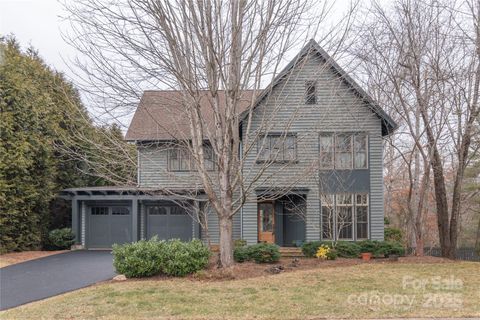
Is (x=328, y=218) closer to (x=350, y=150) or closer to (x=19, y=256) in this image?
(x=350, y=150)

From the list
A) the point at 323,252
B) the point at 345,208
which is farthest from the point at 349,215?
the point at 323,252

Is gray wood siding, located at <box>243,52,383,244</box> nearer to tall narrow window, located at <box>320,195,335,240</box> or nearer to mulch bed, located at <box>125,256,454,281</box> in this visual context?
tall narrow window, located at <box>320,195,335,240</box>

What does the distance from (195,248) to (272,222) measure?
787 centimetres

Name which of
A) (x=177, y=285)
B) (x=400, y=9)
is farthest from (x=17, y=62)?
(x=400, y=9)

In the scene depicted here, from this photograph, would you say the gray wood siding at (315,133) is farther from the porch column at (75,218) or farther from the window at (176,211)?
the porch column at (75,218)

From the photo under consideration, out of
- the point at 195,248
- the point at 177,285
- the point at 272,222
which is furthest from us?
the point at 272,222

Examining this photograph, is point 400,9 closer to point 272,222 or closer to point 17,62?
point 272,222

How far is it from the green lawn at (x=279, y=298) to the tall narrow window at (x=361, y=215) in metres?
6.13

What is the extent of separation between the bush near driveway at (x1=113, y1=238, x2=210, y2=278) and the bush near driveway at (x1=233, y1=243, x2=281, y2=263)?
2.87 metres

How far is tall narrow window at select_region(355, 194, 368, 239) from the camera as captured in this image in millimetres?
18578

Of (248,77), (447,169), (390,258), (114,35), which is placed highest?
(114,35)

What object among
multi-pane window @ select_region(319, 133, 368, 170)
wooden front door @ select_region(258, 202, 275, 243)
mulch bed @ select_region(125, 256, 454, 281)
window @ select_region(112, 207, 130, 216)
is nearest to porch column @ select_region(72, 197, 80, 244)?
window @ select_region(112, 207, 130, 216)

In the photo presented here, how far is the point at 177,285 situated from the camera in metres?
10.9

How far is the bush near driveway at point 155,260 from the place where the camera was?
1205 cm
